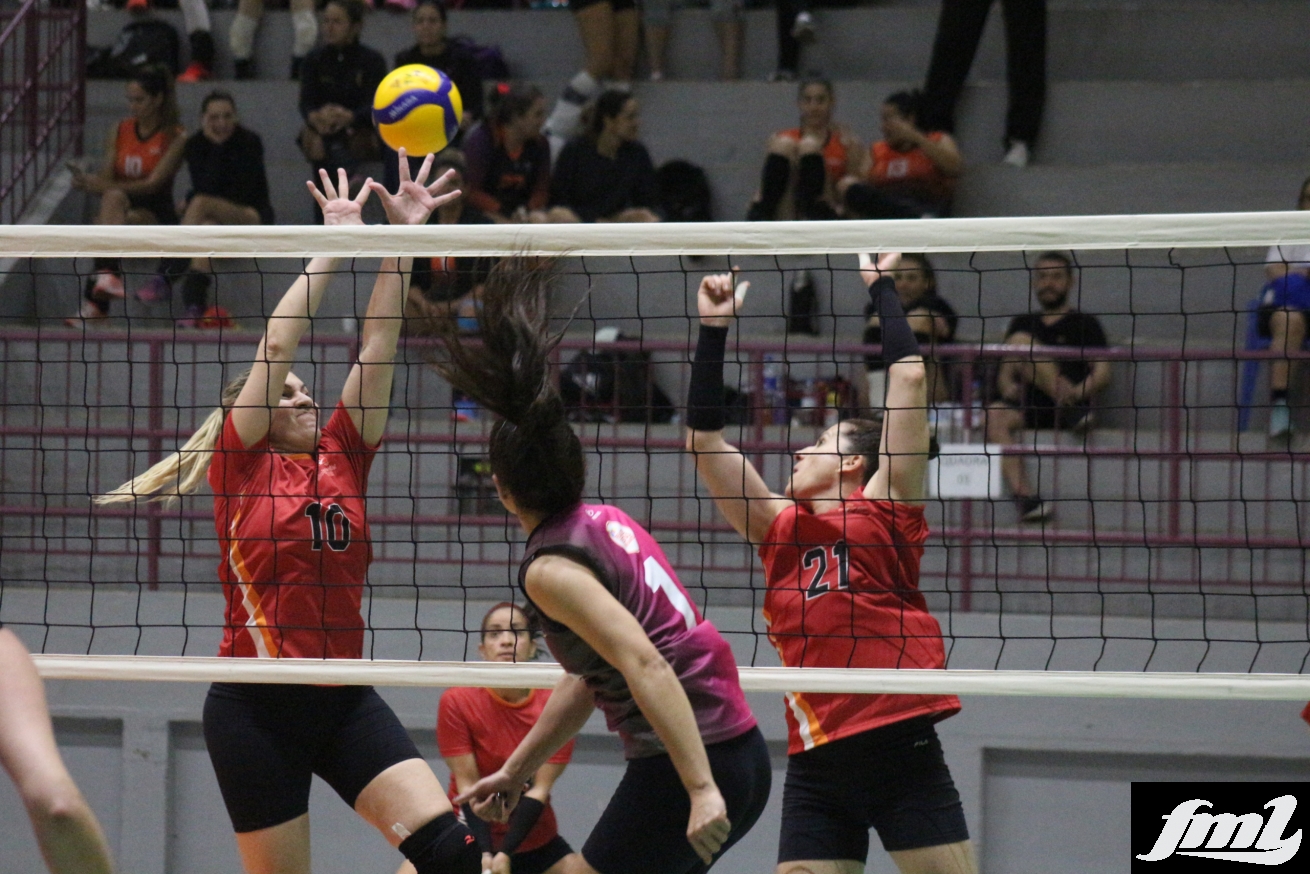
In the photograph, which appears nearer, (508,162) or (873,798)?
(873,798)

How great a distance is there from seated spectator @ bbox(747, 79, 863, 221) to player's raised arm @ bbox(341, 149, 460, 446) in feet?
15.6

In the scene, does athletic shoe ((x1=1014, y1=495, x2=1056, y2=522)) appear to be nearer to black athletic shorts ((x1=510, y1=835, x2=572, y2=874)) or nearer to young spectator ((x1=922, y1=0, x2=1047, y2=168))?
black athletic shorts ((x1=510, y1=835, x2=572, y2=874))

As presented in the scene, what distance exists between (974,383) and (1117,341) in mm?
1380

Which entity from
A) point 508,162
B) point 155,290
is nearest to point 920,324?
point 508,162

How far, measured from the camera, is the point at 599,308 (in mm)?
9156

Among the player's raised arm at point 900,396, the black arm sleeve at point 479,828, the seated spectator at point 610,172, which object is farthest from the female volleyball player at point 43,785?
the seated spectator at point 610,172

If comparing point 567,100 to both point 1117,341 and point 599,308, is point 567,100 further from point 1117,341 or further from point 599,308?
point 1117,341

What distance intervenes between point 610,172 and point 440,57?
58.4 inches

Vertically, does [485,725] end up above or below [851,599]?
below

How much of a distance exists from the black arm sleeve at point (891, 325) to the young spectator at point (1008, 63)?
18.2 feet

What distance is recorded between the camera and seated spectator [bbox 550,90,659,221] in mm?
9094

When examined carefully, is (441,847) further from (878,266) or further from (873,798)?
(878,266)

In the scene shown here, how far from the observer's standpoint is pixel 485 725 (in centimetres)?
606

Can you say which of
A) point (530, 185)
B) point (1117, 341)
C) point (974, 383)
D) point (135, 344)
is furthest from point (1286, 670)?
point (135, 344)
